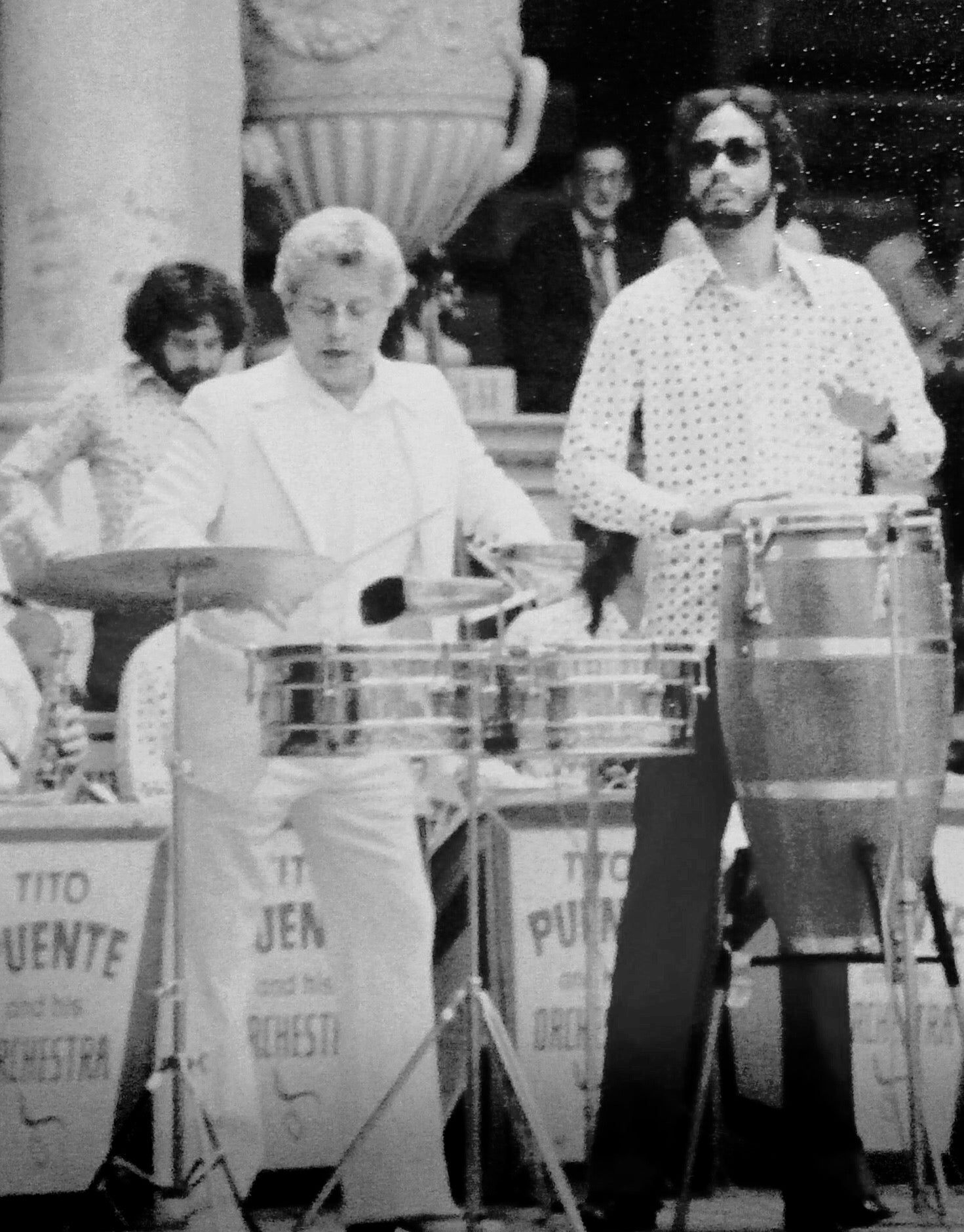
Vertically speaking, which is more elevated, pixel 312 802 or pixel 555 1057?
pixel 312 802

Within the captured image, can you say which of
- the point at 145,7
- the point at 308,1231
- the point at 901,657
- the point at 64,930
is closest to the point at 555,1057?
the point at 308,1231

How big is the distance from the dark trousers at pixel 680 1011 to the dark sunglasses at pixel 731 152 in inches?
31.5

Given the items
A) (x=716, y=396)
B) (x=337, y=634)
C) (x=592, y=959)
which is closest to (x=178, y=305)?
(x=337, y=634)

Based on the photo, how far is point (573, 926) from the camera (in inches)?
196

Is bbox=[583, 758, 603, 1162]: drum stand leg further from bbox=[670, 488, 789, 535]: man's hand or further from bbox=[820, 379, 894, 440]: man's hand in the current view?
bbox=[820, 379, 894, 440]: man's hand

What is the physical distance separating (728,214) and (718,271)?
8 cm

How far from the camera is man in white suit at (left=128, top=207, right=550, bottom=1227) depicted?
4477 mm

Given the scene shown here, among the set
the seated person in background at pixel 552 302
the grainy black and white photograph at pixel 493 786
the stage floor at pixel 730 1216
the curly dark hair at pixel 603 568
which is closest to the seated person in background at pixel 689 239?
the seated person in background at pixel 552 302

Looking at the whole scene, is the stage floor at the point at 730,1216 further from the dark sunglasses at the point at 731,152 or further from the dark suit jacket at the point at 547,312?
the dark suit jacket at the point at 547,312

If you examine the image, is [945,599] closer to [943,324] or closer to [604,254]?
[943,324]

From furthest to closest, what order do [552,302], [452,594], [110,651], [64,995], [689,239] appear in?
[552,302]
[689,239]
[110,651]
[64,995]
[452,594]

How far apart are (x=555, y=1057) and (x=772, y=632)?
1063 millimetres

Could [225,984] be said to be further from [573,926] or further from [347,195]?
[347,195]

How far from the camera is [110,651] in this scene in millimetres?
6137
